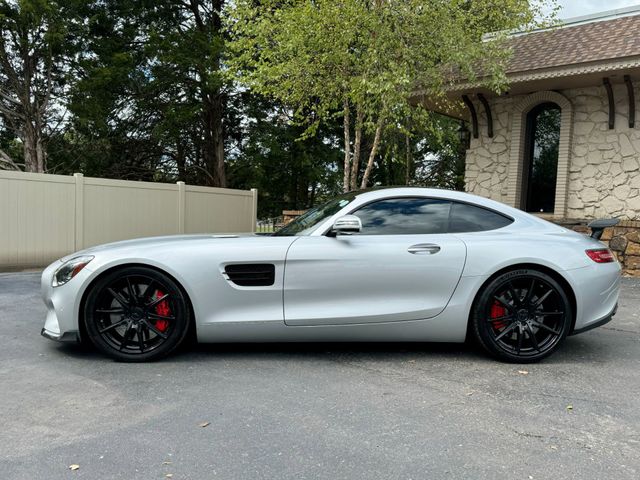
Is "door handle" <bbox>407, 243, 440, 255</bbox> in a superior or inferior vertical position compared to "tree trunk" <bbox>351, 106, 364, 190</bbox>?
inferior

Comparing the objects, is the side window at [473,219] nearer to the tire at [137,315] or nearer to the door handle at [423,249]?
the door handle at [423,249]

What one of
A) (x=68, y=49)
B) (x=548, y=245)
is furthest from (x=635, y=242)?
(x=68, y=49)

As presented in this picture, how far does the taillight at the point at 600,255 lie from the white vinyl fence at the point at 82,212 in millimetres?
9338

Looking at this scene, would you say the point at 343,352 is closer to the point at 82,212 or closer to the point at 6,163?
the point at 82,212

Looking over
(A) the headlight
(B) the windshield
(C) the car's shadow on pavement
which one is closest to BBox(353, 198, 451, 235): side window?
(B) the windshield

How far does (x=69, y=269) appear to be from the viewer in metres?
3.94

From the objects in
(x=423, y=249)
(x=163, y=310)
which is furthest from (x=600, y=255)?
(x=163, y=310)

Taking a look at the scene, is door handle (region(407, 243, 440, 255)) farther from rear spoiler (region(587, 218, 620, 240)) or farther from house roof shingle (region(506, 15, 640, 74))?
house roof shingle (region(506, 15, 640, 74))

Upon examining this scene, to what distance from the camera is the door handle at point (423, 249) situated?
405 centimetres

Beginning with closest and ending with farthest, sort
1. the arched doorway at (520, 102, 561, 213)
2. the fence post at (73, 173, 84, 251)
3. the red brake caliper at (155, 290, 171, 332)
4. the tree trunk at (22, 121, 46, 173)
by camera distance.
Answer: the red brake caliper at (155, 290, 171, 332)
the fence post at (73, 173, 84, 251)
the arched doorway at (520, 102, 561, 213)
the tree trunk at (22, 121, 46, 173)

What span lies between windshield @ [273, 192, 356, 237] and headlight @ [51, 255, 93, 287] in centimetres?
147

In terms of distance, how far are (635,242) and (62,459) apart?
31.5 ft

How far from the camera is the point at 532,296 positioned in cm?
408

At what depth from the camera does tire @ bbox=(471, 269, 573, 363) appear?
13.3 ft
